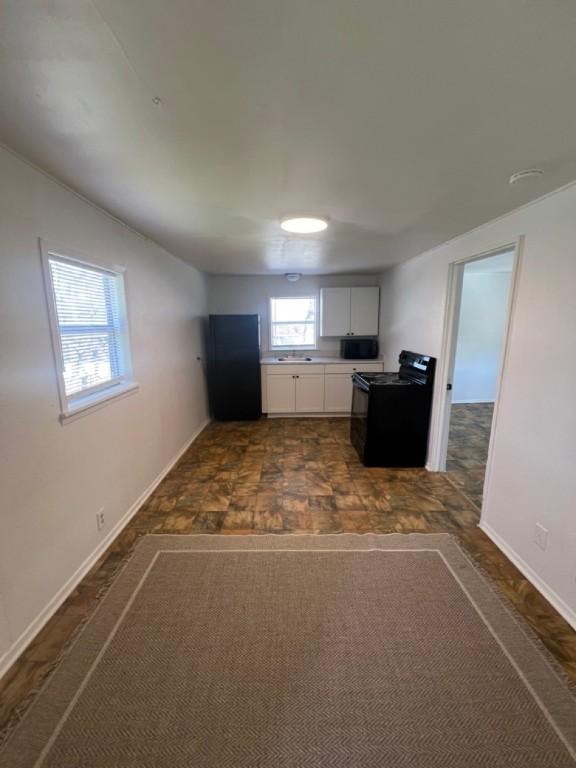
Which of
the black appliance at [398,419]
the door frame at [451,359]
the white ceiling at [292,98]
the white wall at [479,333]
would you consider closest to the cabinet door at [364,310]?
the white wall at [479,333]

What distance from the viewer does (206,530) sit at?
238cm

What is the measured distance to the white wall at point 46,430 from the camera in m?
1.44

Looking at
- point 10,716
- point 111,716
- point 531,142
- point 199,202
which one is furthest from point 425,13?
point 10,716

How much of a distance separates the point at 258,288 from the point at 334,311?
4.29 feet

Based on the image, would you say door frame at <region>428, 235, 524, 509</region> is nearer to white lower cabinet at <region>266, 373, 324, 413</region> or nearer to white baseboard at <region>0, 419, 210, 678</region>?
white lower cabinet at <region>266, 373, 324, 413</region>

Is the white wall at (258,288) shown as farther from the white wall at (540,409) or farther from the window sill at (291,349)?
the white wall at (540,409)

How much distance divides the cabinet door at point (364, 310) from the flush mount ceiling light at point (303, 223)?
2.80 m

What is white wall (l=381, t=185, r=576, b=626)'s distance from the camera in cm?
169

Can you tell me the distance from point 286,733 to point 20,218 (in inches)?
96.3

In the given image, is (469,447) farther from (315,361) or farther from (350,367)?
(315,361)

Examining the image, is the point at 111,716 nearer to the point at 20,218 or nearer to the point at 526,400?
the point at 20,218

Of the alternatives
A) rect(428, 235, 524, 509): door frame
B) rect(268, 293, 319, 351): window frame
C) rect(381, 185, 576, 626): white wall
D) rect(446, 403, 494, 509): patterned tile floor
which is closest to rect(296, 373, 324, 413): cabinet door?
rect(268, 293, 319, 351): window frame

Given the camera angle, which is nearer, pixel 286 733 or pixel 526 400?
pixel 286 733

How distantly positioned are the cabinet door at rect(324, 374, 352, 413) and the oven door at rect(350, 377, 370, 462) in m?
1.12
